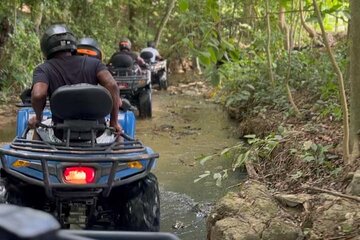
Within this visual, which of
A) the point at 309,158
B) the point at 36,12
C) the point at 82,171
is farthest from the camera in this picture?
the point at 36,12

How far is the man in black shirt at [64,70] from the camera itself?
14.1 ft

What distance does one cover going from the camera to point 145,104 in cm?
1127

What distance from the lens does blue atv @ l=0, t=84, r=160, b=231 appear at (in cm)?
356

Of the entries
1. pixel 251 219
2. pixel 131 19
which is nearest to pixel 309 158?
pixel 251 219

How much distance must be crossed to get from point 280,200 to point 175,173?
2729 millimetres

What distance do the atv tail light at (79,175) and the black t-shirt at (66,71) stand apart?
94 centimetres

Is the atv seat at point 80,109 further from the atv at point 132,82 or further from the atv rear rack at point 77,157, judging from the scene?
the atv at point 132,82

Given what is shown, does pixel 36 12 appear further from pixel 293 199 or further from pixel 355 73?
pixel 293 199

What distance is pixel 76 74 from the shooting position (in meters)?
4.37

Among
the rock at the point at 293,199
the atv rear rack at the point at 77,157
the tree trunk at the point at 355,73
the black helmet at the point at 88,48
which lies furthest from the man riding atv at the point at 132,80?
the atv rear rack at the point at 77,157

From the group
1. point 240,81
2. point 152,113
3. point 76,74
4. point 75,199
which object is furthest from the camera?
point 152,113

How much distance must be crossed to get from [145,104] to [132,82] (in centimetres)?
78

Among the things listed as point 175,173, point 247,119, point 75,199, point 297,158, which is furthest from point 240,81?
point 75,199

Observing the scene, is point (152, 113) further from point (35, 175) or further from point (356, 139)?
point (35, 175)
